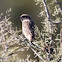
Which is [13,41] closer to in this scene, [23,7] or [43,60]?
[43,60]

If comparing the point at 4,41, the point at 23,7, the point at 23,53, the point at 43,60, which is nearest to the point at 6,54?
the point at 4,41

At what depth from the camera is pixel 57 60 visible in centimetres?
477

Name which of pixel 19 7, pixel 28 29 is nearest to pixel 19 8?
pixel 19 7

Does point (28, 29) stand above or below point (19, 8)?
below

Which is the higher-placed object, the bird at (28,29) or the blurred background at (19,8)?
the blurred background at (19,8)

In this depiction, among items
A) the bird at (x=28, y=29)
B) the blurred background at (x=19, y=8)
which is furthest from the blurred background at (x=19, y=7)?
the bird at (x=28, y=29)

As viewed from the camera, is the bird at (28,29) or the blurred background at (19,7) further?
the blurred background at (19,7)

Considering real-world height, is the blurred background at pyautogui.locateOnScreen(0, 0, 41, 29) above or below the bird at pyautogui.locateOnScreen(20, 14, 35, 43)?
above

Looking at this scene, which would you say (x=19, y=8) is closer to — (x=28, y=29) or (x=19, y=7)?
(x=19, y=7)

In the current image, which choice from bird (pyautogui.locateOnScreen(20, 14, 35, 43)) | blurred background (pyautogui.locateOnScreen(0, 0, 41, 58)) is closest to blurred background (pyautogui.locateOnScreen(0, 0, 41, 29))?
blurred background (pyautogui.locateOnScreen(0, 0, 41, 58))

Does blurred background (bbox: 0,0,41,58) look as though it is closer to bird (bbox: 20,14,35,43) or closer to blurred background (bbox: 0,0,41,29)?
blurred background (bbox: 0,0,41,29)

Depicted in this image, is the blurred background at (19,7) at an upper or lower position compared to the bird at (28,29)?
upper

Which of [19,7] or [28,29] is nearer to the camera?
[28,29]

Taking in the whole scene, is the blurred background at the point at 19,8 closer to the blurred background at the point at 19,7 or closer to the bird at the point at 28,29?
the blurred background at the point at 19,7
